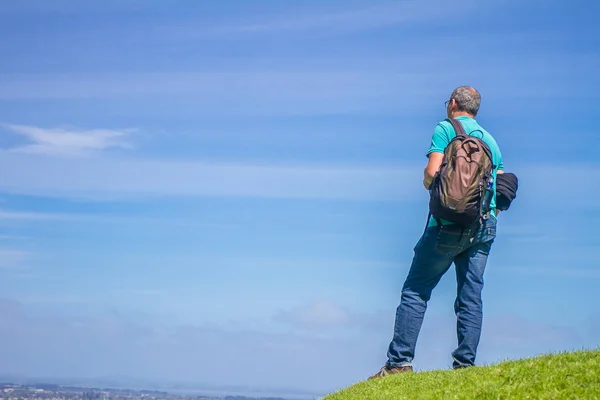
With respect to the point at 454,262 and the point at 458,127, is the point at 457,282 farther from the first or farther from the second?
the point at 458,127

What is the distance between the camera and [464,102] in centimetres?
1335

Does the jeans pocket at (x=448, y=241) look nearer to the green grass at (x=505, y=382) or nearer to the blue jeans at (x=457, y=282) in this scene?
the blue jeans at (x=457, y=282)

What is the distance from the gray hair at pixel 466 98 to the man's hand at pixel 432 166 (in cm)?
95

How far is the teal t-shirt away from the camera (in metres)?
13.0

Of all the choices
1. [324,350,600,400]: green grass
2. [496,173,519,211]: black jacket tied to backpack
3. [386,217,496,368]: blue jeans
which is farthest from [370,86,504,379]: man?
[324,350,600,400]: green grass

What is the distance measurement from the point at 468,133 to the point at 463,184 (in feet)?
3.44

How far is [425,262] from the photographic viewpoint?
13219 mm

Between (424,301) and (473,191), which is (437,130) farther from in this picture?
(424,301)

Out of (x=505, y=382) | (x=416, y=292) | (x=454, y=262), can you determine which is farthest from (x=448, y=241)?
(x=505, y=382)

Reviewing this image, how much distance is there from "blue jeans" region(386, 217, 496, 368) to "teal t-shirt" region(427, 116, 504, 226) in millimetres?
285

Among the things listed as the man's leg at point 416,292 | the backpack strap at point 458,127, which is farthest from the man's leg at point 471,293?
the backpack strap at point 458,127

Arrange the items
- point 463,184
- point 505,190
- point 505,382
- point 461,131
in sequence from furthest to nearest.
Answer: point 505,190 < point 461,131 < point 463,184 < point 505,382

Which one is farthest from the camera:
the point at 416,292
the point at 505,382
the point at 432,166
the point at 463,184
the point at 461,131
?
the point at 416,292

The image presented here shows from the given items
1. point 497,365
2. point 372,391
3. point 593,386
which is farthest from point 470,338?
point 593,386
